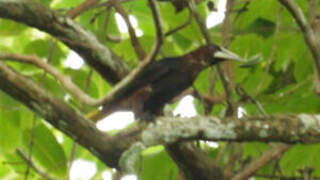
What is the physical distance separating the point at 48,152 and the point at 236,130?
1.10m

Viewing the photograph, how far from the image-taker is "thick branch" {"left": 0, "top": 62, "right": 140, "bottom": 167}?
280 centimetres

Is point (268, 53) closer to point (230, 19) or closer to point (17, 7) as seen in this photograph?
point (230, 19)

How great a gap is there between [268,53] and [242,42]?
0.23 m

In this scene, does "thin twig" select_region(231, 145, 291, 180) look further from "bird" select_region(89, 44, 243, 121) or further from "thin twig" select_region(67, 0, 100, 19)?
"thin twig" select_region(67, 0, 100, 19)

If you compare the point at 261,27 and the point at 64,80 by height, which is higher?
the point at 261,27

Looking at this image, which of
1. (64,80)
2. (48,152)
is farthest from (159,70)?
(64,80)

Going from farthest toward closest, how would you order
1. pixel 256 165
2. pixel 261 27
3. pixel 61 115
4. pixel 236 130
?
pixel 261 27 → pixel 256 165 → pixel 236 130 → pixel 61 115

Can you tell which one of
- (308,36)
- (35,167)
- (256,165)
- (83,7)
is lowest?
(256,165)

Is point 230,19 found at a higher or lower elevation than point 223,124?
higher

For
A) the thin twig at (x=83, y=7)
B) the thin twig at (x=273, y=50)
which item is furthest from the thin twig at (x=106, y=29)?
the thin twig at (x=273, y=50)

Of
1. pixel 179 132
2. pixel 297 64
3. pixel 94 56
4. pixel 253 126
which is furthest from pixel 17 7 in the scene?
pixel 297 64

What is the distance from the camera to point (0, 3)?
3350 millimetres

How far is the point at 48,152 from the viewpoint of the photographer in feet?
11.8

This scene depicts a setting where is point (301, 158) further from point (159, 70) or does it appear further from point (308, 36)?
point (159, 70)
